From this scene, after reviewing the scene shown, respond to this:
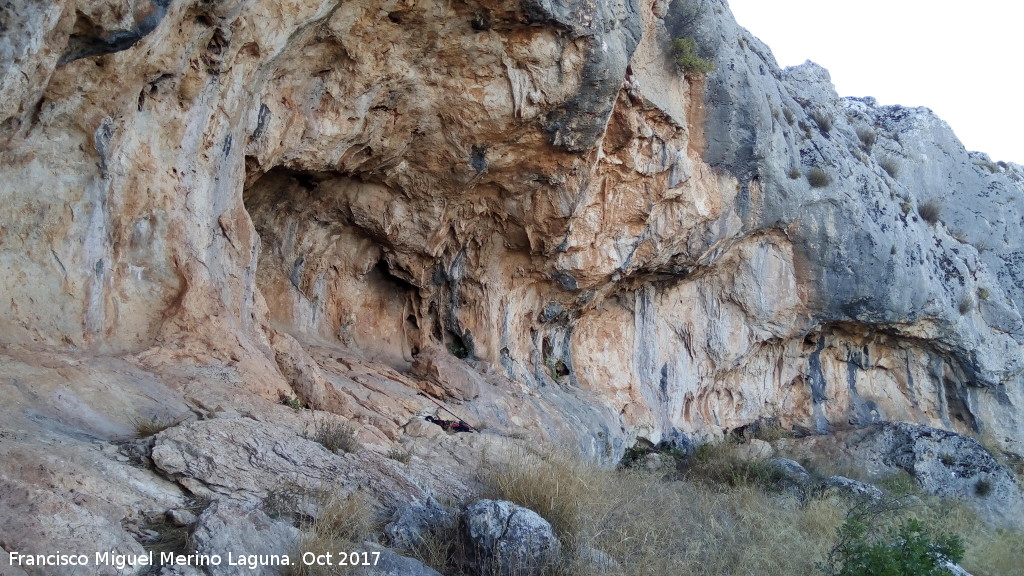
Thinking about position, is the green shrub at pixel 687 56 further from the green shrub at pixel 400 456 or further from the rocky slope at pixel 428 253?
the green shrub at pixel 400 456

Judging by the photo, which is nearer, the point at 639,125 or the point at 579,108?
the point at 579,108

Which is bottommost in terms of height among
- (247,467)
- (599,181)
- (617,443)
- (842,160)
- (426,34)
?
(617,443)

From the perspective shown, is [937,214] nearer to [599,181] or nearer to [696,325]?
[696,325]

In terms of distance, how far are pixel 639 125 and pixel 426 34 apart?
3.69 meters

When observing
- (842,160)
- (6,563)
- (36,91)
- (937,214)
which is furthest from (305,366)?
(937,214)

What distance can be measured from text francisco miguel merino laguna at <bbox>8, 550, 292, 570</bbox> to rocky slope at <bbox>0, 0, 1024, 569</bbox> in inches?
3.1

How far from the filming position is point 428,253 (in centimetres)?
988

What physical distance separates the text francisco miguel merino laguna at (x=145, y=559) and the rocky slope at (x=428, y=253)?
78mm

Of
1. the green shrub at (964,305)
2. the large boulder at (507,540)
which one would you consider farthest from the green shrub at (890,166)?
the large boulder at (507,540)

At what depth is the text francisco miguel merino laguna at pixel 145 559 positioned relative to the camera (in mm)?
3227

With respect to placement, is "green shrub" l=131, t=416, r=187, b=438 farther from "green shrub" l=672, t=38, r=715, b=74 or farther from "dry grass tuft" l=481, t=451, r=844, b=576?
"green shrub" l=672, t=38, r=715, b=74

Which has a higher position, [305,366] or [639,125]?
[639,125]

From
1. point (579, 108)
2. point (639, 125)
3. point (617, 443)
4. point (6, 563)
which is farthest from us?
point (617, 443)

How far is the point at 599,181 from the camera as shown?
10453 mm
